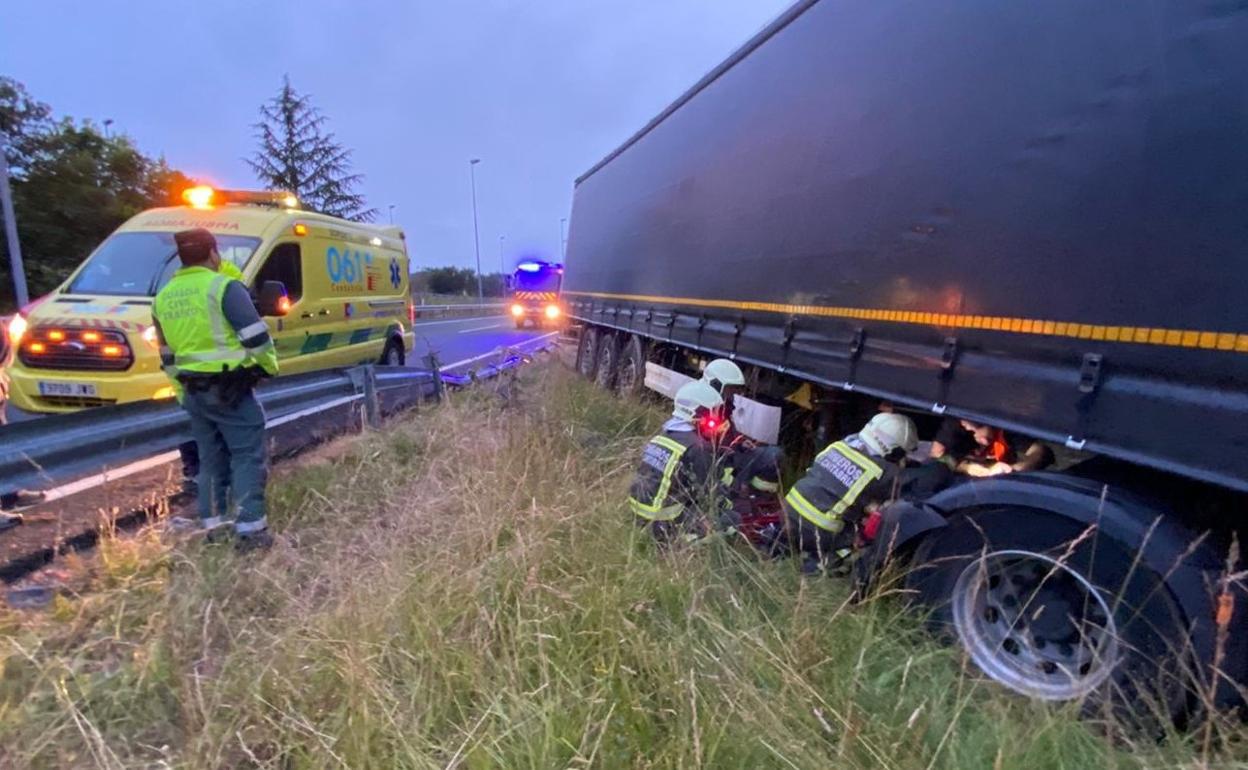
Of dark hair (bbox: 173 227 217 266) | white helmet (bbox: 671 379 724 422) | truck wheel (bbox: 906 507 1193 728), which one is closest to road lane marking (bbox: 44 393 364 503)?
dark hair (bbox: 173 227 217 266)

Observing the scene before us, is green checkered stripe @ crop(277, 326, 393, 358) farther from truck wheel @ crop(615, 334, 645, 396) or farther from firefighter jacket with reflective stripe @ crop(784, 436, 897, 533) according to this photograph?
→ firefighter jacket with reflective stripe @ crop(784, 436, 897, 533)

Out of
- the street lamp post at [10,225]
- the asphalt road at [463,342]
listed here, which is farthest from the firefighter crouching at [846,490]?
the street lamp post at [10,225]

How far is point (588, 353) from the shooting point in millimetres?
11531

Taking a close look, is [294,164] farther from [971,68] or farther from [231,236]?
[971,68]

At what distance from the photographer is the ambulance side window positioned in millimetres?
7215

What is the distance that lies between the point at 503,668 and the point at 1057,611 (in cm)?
192

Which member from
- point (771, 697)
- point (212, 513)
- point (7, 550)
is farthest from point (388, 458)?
point (771, 697)

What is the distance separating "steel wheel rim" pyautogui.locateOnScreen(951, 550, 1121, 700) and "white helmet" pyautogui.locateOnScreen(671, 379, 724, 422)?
150cm

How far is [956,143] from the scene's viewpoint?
10.5 ft

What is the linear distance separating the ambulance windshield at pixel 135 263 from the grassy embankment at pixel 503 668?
150 inches

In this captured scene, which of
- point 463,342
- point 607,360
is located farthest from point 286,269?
point 463,342

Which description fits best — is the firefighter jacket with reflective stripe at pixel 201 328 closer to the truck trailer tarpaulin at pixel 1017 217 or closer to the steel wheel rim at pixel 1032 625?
the truck trailer tarpaulin at pixel 1017 217

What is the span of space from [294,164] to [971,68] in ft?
130

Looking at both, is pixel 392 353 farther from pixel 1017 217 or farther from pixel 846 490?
pixel 1017 217
